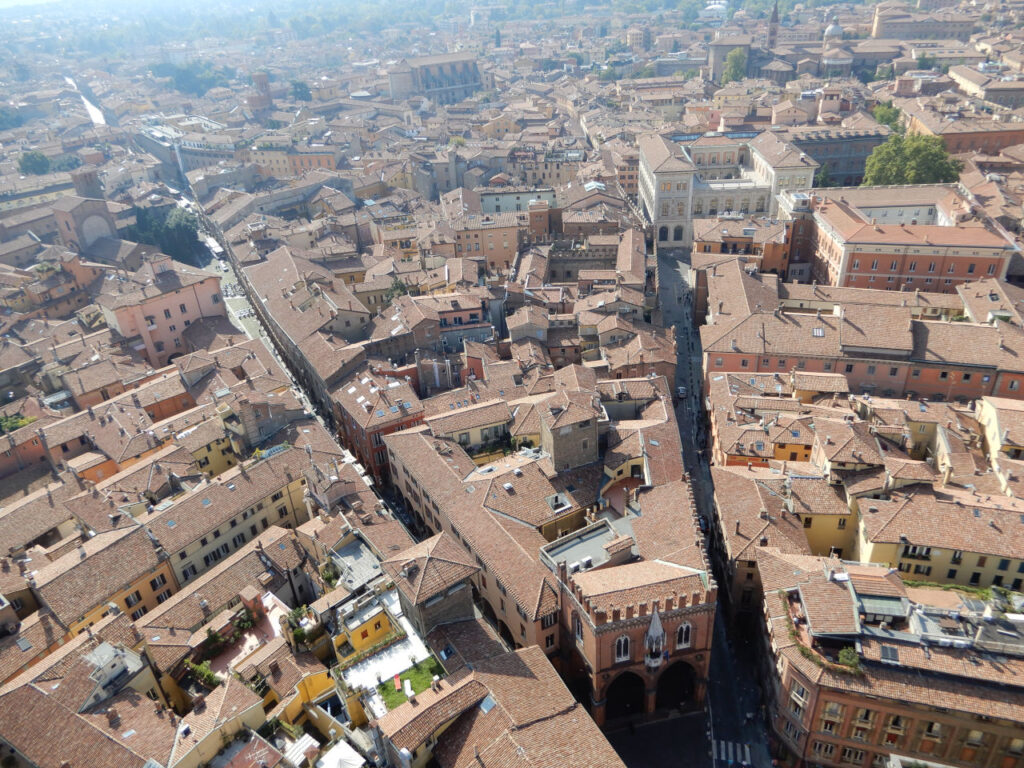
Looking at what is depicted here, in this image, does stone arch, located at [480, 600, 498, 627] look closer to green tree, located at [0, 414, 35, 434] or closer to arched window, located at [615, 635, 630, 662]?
arched window, located at [615, 635, 630, 662]

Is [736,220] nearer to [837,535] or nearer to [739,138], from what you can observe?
[739,138]

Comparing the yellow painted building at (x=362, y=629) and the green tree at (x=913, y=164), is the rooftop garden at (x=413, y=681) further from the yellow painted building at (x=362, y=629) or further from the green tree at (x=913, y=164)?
the green tree at (x=913, y=164)

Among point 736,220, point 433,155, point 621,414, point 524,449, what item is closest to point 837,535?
point 621,414

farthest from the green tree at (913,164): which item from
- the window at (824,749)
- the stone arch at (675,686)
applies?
the window at (824,749)

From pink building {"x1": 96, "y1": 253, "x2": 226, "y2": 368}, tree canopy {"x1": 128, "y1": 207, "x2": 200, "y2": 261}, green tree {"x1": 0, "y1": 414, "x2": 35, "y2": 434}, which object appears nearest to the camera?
green tree {"x1": 0, "y1": 414, "x2": 35, "y2": 434}

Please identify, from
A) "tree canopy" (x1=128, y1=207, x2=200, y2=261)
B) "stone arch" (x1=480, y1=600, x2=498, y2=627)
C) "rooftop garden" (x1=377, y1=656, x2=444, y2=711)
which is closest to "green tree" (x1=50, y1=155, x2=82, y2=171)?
"tree canopy" (x1=128, y1=207, x2=200, y2=261)

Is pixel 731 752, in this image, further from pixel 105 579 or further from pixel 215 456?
pixel 215 456
